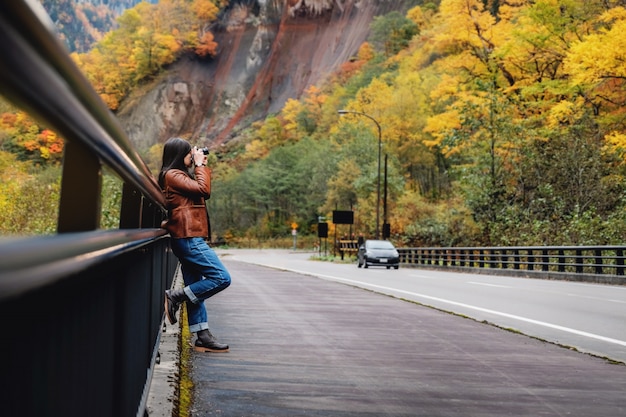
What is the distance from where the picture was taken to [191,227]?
7.04 m

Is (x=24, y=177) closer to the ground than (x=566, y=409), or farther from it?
farther from it

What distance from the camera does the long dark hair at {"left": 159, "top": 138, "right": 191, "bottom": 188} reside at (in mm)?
7245

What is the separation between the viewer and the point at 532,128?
140ft

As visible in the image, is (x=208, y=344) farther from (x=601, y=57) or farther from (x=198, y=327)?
(x=601, y=57)

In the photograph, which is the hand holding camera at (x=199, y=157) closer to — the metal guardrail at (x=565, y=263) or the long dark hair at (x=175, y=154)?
the long dark hair at (x=175, y=154)

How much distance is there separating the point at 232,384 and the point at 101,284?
12.0ft

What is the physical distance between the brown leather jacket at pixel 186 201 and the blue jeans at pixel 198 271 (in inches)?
4.2

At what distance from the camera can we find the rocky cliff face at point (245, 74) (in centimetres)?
12244

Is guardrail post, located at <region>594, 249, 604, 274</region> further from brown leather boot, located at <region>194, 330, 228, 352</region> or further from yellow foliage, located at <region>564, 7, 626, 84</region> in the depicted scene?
brown leather boot, located at <region>194, 330, 228, 352</region>

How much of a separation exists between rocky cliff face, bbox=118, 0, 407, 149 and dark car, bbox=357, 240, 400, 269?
8059 centimetres

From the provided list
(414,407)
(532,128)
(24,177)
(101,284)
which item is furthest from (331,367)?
(532,128)

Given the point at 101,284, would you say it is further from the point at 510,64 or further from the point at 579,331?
the point at 510,64

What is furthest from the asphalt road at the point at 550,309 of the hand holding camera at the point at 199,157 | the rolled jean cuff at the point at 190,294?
the hand holding camera at the point at 199,157

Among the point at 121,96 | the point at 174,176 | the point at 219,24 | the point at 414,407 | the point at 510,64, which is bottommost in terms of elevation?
the point at 414,407
